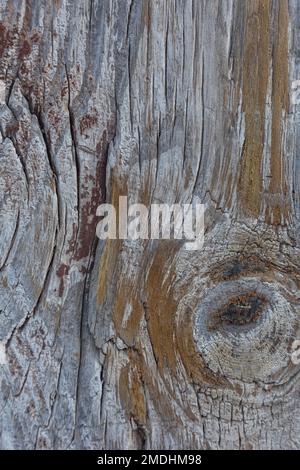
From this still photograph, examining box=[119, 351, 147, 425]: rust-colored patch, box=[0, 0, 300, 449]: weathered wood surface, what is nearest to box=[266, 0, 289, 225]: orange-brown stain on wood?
box=[0, 0, 300, 449]: weathered wood surface

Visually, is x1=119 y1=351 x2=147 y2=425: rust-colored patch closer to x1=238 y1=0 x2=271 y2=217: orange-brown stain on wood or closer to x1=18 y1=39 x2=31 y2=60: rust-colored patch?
x1=238 y1=0 x2=271 y2=217: orange-brown stain on wood

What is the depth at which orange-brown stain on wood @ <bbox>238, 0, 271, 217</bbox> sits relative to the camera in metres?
1.78

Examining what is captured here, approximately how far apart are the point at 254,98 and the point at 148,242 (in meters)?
0.45

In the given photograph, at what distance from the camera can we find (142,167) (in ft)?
5.83

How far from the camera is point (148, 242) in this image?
5.82 feet

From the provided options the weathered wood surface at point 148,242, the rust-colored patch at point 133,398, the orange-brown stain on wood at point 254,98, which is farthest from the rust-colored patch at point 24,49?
the rust-colored patch at point 133,398

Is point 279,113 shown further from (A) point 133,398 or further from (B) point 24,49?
(A) point 133,398

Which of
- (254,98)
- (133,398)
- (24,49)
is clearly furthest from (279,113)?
(133,398)

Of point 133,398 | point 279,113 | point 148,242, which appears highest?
point 279,113

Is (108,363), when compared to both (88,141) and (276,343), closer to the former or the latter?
(276,343)

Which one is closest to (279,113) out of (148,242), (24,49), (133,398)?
(148,242)

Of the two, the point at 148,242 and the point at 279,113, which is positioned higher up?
the point at 279,113
